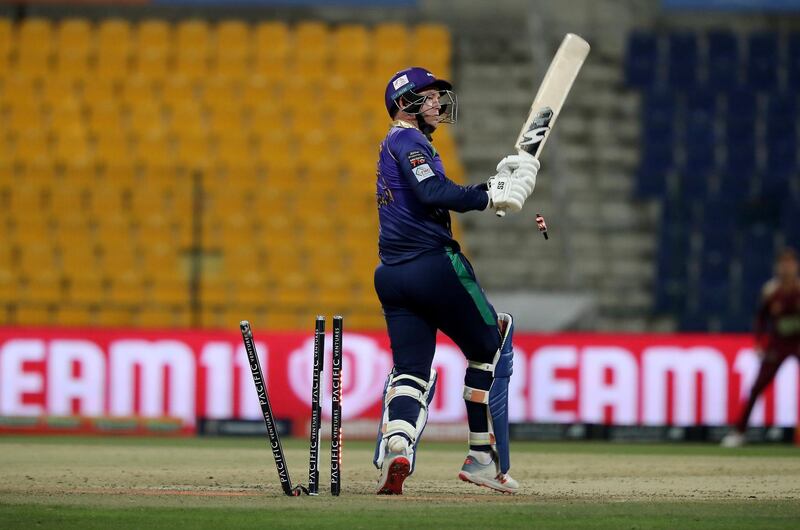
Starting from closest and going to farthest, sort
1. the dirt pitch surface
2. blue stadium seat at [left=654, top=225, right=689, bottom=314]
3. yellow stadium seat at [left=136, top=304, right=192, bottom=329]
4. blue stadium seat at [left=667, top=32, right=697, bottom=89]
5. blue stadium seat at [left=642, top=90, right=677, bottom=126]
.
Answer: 1. the dirt pitch surface
2. yellow stadium seat at [left=136, top=304, right=192, bottom=329]
3. blue stadium seat at [left=654, top=225, right=689, bottom=314]
4. blue stadium seat at [left=642, top=90, right=677, bottom=126]
5. blue stadium seat at [left=667, top=32, right=697, bottom=89]

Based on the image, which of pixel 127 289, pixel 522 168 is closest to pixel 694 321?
pixel 127 289

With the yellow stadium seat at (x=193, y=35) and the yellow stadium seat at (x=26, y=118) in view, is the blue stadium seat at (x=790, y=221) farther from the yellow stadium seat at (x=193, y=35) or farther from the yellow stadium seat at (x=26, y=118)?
the yellow stadium seat at (x=26, y=118)

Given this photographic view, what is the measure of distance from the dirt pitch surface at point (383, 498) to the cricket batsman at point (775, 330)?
144 centimetres

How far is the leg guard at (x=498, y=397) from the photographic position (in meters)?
7.24

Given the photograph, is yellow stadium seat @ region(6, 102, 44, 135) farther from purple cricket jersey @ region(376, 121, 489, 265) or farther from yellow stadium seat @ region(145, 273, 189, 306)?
purple cricket jersey @ region(376, 121, 489, 265)

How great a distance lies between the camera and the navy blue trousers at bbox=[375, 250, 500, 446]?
7027 millimetres

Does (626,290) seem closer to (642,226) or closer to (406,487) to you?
(642,226)

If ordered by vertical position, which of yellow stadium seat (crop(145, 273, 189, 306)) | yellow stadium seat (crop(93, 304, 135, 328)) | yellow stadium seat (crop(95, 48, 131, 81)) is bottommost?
yellow stadium seat (crop(93, 304, 135, 328))

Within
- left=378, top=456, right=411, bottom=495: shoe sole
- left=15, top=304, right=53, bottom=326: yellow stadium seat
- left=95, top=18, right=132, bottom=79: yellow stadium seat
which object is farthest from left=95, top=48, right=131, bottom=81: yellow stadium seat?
left=378, top=456, right=411, bottom=495: shoe sole

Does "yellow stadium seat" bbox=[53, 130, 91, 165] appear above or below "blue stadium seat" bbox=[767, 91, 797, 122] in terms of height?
below

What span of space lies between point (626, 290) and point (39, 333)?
A: 6868mm

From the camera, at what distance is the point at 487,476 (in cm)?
722

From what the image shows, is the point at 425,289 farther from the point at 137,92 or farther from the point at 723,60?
the point at 723,60

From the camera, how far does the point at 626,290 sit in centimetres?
1664
